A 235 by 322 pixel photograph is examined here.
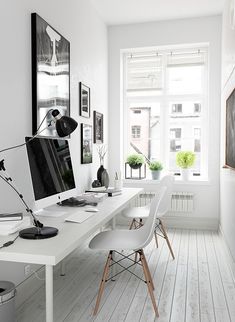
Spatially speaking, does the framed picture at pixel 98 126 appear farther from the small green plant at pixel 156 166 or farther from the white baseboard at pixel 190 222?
the white baseboard at pixel 190 222

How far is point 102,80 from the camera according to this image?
4543mm

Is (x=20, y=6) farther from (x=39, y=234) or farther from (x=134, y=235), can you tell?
(x=134, y=235)

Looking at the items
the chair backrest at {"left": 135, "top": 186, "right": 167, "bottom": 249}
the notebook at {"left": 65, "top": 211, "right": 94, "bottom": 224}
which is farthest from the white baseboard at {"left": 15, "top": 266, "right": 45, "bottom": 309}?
the chair backrest at {"left": 135, "top": 186, "right": 167, "bottom": 249}

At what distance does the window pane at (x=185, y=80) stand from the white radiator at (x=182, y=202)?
156cm

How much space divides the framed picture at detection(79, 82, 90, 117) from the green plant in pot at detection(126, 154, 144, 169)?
113 cm

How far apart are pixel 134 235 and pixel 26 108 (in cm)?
131

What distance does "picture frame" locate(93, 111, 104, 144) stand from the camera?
4.15 metres

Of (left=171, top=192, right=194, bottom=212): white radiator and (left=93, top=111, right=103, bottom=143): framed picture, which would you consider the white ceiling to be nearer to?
(left=93, top=111, right=103, bottom=143): framed picture

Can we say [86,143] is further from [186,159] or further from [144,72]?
[144,72]

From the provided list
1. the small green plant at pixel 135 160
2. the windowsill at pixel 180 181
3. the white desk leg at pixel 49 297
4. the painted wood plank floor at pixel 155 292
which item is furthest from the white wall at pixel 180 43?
the white desk leg at pixel 49 297

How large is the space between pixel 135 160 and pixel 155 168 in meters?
0.33

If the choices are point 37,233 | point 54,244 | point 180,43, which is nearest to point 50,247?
point 54,244

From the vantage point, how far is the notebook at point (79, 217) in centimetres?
211

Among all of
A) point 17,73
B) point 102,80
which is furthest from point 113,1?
point 17,73
